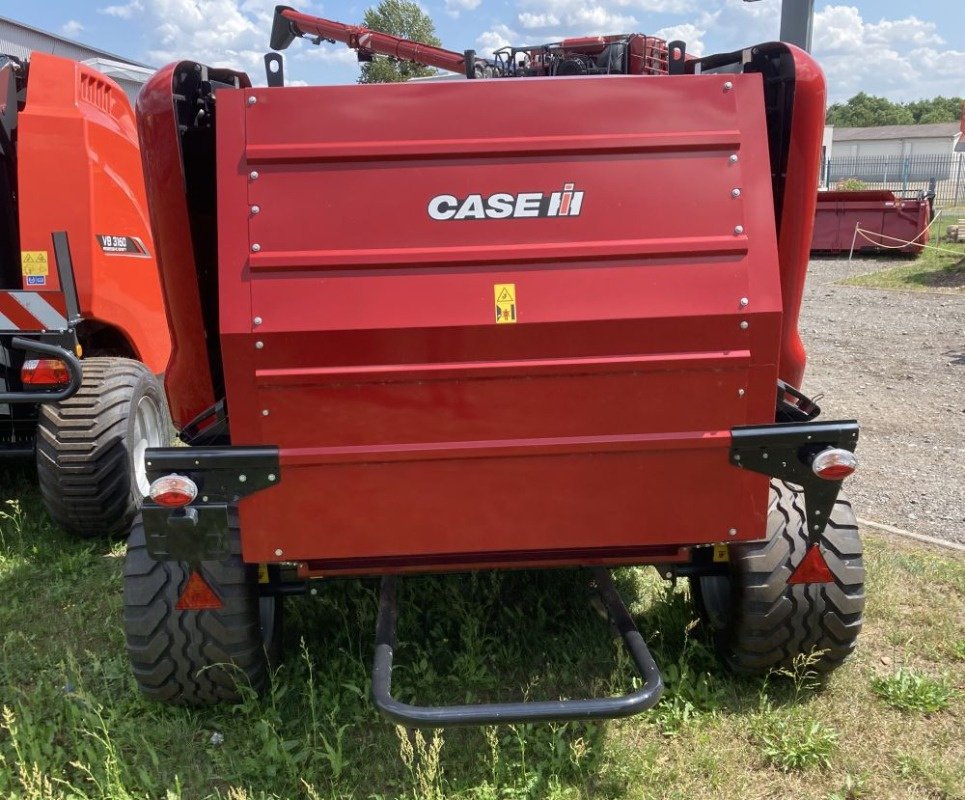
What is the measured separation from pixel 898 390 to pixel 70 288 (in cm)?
681

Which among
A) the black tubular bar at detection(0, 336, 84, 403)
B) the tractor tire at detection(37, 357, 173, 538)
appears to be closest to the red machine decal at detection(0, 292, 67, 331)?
the tractor tire at detection(37, 357, 173, 538)

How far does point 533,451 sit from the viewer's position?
2375 millimetres

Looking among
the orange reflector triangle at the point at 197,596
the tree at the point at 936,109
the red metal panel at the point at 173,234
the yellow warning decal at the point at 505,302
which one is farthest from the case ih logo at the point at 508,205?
the tree at the point at 936,109

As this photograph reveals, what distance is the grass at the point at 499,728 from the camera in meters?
2.61

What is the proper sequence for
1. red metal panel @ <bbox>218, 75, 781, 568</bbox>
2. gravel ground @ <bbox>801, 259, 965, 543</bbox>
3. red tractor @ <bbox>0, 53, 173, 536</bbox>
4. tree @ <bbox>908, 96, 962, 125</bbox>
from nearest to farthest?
red metal panel @ <bbox>218, 75, 781, 568</bbox>
red tractor @ <bbox>0, 53, 173, 536</bbox>
gravel ground @ <bbox>801, 259, 965, 543</bbox>
tree @ <bbox>908, 96, 962, 125</bbox>

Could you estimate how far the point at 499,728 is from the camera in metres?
2.84

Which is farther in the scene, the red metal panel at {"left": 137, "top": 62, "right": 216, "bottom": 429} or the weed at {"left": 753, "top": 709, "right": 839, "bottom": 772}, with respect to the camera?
the weed at {"left": 753, "top": 709, "right": 839, "bottom": 772}

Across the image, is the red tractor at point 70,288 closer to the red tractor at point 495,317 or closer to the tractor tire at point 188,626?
the tractor tire at point 188,626

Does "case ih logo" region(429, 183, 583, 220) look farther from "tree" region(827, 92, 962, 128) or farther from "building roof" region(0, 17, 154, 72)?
"tree" region(827, 92, 962, 128)

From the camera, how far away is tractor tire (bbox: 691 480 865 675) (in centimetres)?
278

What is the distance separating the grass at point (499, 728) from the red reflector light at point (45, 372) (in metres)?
1.06

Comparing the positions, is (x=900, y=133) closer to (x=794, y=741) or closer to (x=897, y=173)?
(x=897, y=173)

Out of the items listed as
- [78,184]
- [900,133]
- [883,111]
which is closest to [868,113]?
[883,111]

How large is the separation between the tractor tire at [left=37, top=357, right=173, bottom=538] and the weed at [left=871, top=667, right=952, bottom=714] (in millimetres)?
3519
